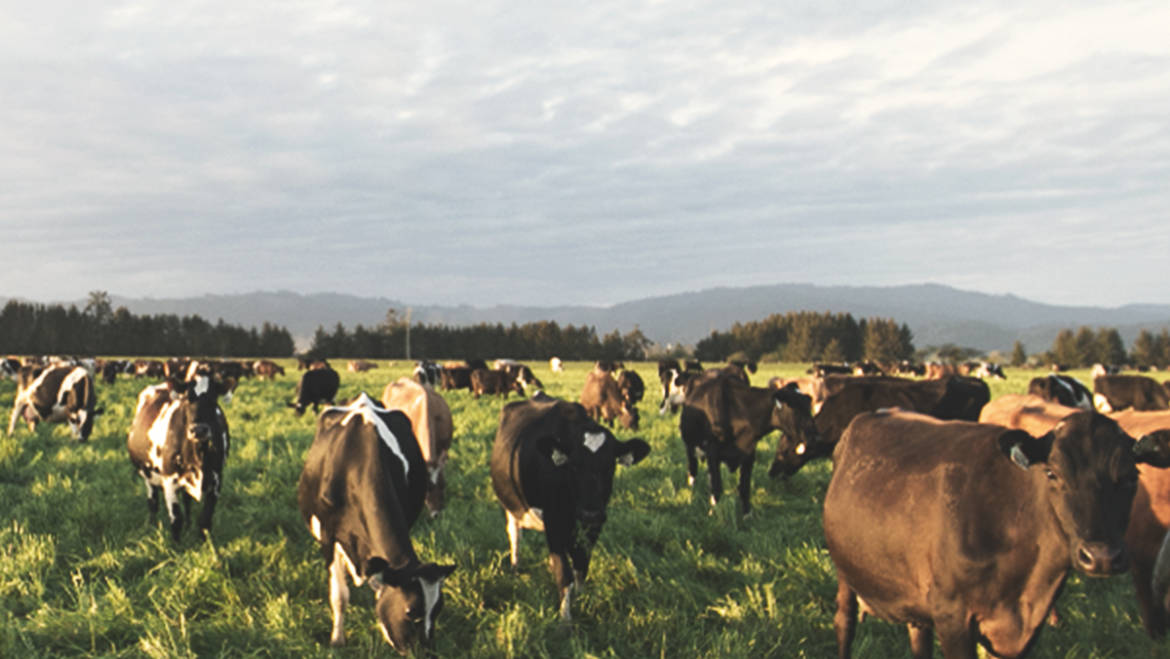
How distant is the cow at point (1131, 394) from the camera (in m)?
17.4

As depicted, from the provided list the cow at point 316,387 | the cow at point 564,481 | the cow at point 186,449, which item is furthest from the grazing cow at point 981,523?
the cow at point 316,387

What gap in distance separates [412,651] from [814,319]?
143918 mm

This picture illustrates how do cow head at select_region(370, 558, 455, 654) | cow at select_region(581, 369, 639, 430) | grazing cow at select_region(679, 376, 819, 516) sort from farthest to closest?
Answer: cow at select_region(581, 369, 639, 430) < grazing cow at select_region(679, 376, 819, 516) < cow head at select_region(370, 558, 455, 654)

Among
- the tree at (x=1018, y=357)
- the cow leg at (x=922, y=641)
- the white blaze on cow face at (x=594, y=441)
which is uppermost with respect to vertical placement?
the white blaze on cow face at (x=594, y=441)

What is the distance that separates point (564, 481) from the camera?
6.33 m

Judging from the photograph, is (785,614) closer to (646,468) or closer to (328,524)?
(328,524)

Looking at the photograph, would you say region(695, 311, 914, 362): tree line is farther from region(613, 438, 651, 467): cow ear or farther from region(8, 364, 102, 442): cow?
region(613, 438, 651, 467): cow ear

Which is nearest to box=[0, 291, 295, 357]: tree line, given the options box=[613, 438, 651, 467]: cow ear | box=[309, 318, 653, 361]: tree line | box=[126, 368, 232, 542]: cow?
box=[309, 318, 653, 361]: tree line

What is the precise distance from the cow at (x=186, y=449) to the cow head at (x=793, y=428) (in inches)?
293

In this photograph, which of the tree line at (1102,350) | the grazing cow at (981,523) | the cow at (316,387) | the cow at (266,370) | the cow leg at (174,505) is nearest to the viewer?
the grazing cow at (981,523)

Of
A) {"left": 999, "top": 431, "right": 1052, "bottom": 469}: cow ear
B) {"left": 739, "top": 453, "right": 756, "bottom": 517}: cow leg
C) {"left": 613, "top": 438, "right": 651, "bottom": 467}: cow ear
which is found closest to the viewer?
{"left": 999, "top": 431, "right": 1052, "bottom": 469}: cow ear

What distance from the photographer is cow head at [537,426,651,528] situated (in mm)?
5855

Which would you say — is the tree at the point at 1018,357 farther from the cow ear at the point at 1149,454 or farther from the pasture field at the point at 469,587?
the cow ear at the point at 1149,454

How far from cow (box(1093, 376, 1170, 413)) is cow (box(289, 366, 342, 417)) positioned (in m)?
21.9
